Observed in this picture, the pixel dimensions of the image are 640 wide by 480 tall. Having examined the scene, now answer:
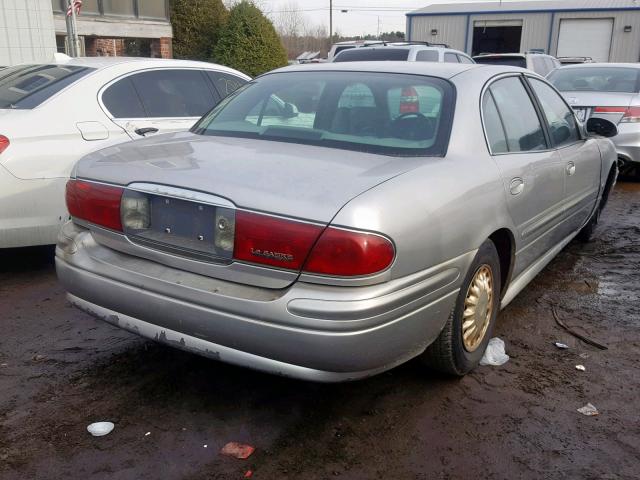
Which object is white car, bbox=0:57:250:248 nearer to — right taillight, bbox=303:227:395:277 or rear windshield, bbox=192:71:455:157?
rear windshield, bbox=192:71:455:157

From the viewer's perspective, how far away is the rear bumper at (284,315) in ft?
7.61

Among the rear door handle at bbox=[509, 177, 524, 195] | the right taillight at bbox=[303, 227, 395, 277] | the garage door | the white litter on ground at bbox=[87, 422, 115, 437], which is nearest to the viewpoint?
the right taillight at bbox=[303, 227, 395, 277]

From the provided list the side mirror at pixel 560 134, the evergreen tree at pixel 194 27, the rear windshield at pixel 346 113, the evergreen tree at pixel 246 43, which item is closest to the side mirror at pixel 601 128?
the side mirror at pixel 560 134

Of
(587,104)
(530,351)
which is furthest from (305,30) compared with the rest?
(530,351)

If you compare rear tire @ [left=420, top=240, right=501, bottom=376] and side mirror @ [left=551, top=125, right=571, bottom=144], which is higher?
side mirror @ [left=551, top=125, right=571, bottom=144]

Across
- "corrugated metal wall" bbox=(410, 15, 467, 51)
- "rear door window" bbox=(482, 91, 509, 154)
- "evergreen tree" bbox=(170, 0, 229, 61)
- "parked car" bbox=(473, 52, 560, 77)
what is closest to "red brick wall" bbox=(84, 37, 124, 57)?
"evergreen tree" bbox=(170, 0, 229, 61)

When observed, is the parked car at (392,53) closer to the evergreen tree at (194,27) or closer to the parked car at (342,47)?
the parked car at (342,47)

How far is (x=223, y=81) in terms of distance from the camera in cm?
582

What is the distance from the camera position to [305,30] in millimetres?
65500

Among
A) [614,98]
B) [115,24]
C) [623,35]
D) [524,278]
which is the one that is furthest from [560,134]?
[623,35]

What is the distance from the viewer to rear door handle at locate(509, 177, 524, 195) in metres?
3.21

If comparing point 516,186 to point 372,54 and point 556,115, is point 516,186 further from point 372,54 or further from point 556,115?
point 372,54

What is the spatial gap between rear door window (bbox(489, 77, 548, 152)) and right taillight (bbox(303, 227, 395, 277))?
146cm

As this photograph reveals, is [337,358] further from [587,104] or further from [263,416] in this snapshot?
[587,104]
